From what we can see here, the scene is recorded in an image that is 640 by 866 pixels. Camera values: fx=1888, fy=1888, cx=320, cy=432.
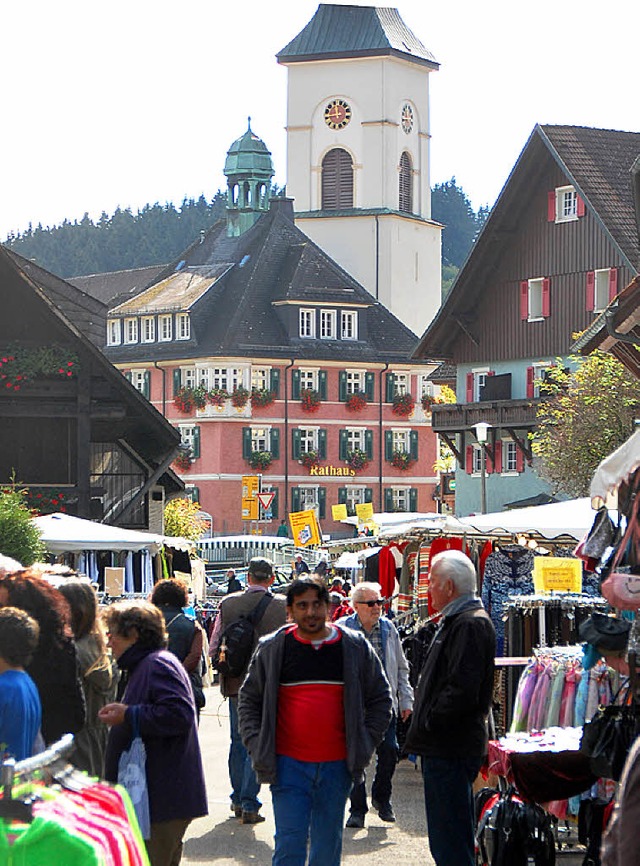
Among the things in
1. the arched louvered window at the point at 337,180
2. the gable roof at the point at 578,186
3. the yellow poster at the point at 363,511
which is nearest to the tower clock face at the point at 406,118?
the arched louvered window at the point at 337,180

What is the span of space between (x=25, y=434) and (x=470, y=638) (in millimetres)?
26794

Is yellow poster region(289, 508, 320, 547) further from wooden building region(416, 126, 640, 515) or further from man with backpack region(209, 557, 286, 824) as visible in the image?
man with backpack region(209, 557, 286, 824)

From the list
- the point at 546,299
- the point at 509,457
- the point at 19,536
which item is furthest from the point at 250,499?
the point at 19,536

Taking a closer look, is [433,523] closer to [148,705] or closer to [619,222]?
[148,705]

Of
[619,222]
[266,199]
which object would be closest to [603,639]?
[619,222]

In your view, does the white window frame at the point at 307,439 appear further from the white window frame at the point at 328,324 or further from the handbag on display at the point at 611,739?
the handbag on display at the point at 611,739

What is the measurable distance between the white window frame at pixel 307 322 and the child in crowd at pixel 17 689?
254 ft

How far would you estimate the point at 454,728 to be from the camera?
29.2 ft

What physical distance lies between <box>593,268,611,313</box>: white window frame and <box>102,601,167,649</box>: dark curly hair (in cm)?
4326

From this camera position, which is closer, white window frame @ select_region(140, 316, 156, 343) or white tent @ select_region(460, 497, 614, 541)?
white tent @ select_region(460, 497, 614, 541)

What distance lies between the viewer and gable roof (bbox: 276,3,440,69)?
93562 millimetres

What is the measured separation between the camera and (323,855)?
866 centimetres

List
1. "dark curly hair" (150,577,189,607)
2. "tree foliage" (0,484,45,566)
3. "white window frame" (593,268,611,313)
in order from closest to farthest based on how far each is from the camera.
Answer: "dark curly hair" (150,577,189,607)
"tree foliage" (0,484,45,566)
"white window frame" (593,268,611,313)

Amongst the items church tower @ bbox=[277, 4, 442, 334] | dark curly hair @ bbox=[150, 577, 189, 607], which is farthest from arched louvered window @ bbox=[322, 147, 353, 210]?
dark curly hair @ bbox=[150, 577, 189, 607]
